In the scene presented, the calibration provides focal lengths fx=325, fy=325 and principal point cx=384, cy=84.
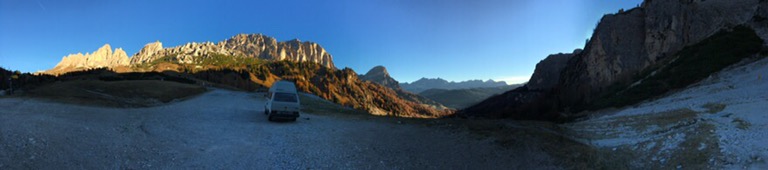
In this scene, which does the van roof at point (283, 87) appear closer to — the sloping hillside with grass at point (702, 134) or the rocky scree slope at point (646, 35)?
the sloping hillside with grass at point (702, 134)

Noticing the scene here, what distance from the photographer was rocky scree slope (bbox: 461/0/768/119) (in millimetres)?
38719

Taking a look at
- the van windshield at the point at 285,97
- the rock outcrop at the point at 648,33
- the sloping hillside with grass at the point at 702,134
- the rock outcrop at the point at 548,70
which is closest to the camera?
the sloping hillside with grass at the point at 702,134

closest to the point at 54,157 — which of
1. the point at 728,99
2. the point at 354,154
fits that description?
the point at 354,154

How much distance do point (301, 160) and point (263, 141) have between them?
4.25m

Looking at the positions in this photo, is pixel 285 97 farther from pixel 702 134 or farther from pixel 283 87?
pixel 702 134

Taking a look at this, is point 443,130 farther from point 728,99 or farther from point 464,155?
point 728,99

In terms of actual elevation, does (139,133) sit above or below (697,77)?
below

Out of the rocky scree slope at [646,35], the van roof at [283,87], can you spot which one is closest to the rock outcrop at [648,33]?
the rocky scree slope at [646,35]

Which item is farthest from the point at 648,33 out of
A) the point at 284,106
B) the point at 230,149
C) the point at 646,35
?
the point at 230,149

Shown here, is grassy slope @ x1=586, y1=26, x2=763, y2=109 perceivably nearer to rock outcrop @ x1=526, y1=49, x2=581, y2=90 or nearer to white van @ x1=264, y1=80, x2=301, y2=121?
white van @ x1=264, y1=80, x2=301, y2=121

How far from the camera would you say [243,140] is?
14703mm

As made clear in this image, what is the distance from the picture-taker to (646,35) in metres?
51.8

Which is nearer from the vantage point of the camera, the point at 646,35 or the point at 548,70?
the point at 646,35

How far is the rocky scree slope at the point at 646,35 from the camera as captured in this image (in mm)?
38719
